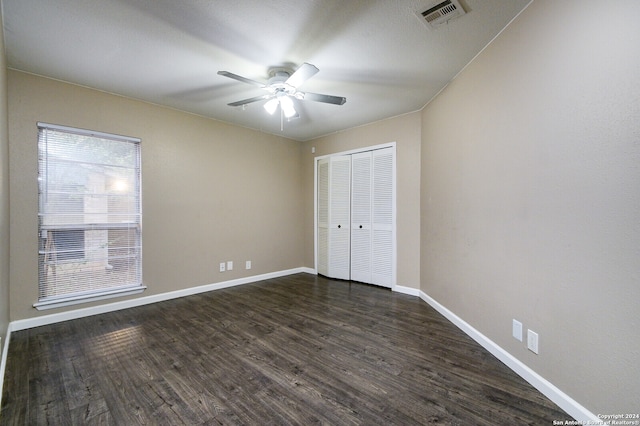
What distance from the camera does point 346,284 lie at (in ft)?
14.9

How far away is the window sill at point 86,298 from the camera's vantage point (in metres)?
2.82

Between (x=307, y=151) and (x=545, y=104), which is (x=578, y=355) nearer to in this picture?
(x=545, y=104)

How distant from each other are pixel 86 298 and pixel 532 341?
Result: 168 inches

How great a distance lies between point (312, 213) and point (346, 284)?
1544 mm

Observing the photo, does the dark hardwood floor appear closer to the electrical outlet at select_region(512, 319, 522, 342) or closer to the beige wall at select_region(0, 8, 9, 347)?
the electrical outlet at select_region(512, 319, 522, 342)

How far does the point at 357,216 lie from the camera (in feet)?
15.1

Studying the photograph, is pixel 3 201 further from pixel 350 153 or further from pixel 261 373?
pixel 350 153

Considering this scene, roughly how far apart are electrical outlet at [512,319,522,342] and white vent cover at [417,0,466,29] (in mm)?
2252

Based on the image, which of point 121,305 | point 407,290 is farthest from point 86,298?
point 407,290

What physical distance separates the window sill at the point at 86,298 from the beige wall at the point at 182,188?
0.26ft

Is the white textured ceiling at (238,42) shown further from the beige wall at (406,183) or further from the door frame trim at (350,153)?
the door frame trim at (350,153)

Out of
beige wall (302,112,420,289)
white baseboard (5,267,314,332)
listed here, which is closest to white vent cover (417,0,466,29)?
beige wall (302,112,420,289)

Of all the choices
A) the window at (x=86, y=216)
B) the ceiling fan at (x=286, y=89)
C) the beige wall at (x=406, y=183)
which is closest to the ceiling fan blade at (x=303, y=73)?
the ceiling fan at (x=286, y=89)

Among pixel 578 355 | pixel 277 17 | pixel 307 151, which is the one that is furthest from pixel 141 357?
pixel 307 151
